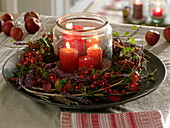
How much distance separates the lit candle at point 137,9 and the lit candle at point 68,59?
4.63 feet

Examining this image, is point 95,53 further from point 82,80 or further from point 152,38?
point 152,38

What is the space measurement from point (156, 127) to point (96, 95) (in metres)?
0.17

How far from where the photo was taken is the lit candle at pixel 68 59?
0.90 metres

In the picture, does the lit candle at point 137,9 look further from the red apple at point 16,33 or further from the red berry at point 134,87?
the red berry at point 134,87

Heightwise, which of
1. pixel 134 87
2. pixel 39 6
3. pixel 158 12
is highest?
pixel 134 87

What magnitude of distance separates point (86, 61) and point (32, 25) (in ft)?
1.70

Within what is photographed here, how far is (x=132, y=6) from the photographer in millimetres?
2275

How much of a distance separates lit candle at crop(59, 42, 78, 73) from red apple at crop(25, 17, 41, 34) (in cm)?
44

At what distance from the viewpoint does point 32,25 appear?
131 cm

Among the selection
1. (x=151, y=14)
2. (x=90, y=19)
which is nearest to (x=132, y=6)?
(x=151, y=14)

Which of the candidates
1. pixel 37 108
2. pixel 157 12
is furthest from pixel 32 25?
pixel 157 12

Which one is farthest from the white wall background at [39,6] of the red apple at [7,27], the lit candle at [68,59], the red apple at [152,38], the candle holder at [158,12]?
the lit candle at [68,59]

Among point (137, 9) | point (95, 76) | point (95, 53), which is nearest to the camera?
point (95, 76)

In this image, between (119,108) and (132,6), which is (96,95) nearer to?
(119,108)
